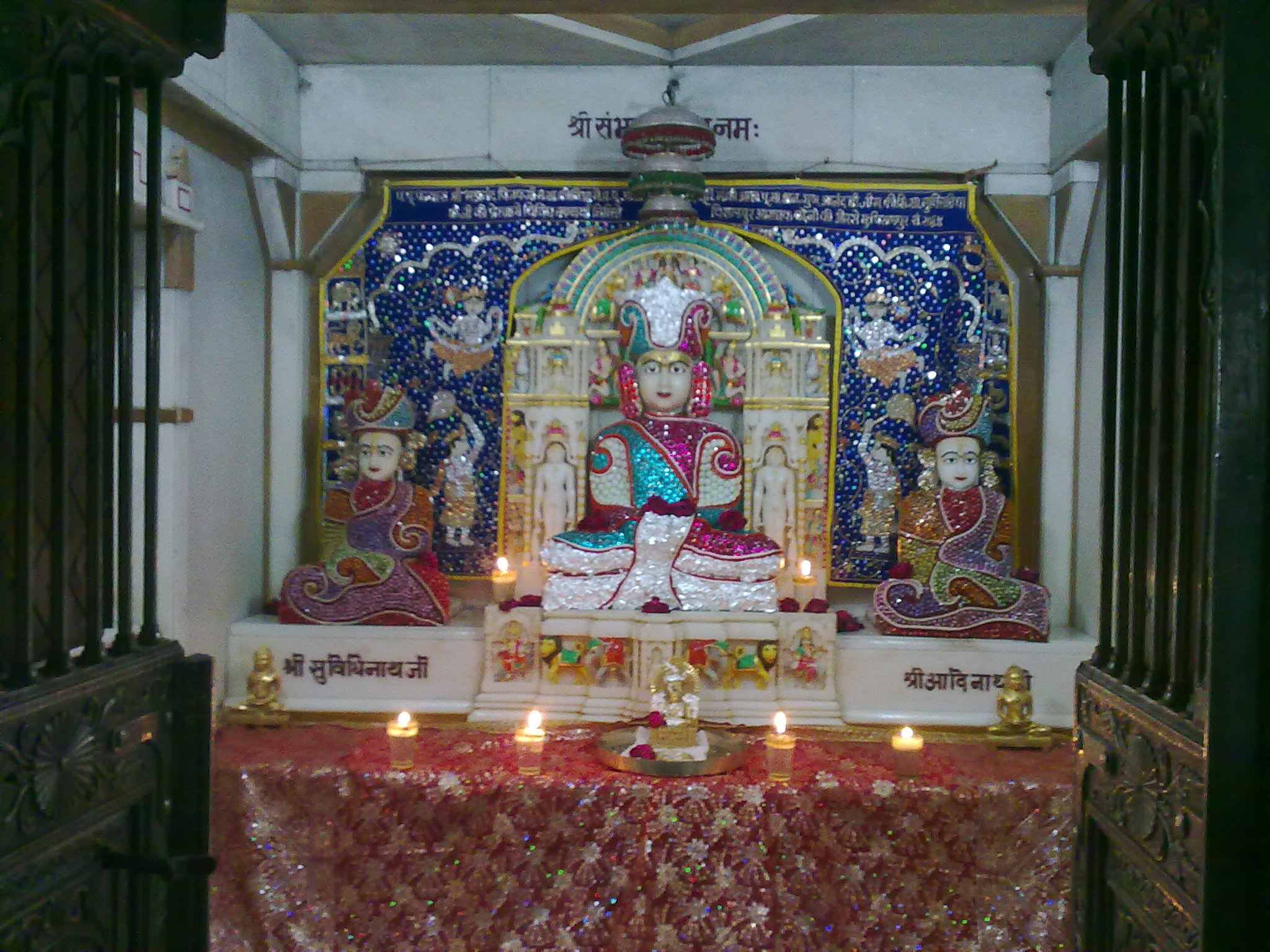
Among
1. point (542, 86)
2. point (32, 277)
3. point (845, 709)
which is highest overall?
point (542, 86)

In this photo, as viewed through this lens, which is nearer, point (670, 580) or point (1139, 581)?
point (1139, 581)

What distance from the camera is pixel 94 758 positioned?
7.13 feet

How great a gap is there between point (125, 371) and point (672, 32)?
173 inches

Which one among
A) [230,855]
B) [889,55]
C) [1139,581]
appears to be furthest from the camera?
[889,55]

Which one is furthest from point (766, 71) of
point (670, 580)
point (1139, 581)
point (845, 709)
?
point (1139, 581)

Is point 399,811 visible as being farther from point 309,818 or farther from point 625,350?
point 625,350

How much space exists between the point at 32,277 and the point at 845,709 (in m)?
4.26

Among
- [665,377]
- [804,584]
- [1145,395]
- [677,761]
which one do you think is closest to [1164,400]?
[1145,395]

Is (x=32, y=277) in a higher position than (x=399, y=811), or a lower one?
higher

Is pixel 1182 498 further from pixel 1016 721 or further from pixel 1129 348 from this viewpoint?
pixel 1016 721

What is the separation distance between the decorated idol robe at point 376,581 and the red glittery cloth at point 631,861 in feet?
3.57

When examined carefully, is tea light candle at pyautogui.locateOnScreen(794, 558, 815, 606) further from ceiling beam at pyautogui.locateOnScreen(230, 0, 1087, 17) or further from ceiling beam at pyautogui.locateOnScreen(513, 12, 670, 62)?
ceiling beam at pyautogui.locateOnScreen(230, 0, 1087, 17)

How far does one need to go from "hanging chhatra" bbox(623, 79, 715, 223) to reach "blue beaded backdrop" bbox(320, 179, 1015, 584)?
48 centimetres

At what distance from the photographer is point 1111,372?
7.95 ft
